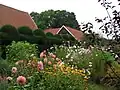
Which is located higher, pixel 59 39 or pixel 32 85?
pixel 59 39

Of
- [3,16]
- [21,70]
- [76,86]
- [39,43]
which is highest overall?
[3,16]

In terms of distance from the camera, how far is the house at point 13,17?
124ft

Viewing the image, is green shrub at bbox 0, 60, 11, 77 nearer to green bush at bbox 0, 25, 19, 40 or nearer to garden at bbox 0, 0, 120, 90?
garden at bbox 0, 0, 120, 90

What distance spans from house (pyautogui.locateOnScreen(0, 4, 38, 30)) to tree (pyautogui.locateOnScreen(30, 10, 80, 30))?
57.5 feet

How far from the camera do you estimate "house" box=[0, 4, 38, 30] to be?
124 feet

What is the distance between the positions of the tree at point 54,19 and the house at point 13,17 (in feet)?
57.5

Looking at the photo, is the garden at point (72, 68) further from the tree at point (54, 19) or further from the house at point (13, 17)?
the tree at point (54, 19)

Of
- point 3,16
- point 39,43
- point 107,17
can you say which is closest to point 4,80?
point 107,17

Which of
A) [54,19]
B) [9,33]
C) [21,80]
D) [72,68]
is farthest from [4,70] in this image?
[54,19]

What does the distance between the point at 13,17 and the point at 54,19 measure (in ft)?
72.8

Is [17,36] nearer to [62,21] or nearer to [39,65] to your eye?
[39,65]

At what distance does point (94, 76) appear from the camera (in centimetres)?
1119

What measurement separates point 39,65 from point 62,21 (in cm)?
5569

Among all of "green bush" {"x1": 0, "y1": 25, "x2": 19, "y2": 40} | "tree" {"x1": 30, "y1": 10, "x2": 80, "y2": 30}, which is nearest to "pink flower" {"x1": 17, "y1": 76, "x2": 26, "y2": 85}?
"green bush" {"x1": 0, "y1": 25, "x2": 19, "y2": 40}
